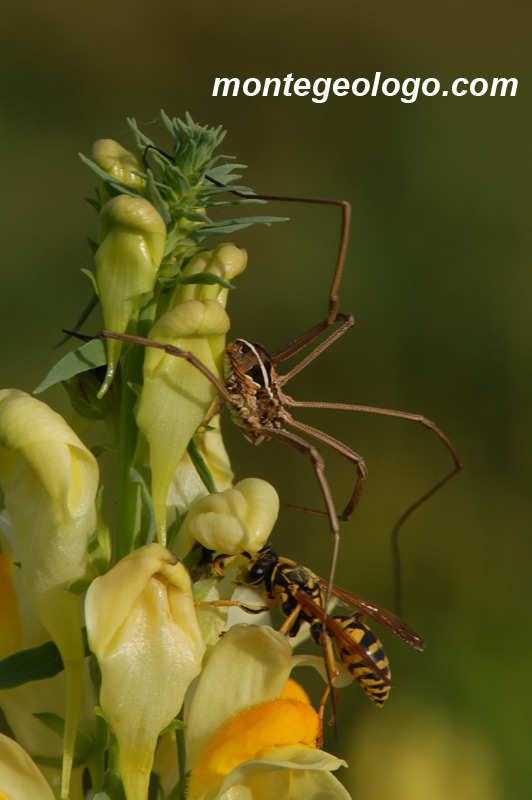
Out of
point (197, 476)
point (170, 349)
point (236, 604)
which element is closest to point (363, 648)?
point (236, 604)

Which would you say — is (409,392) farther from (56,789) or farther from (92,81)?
(56,789)

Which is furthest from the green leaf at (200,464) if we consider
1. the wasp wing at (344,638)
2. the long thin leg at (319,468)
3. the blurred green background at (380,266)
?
the blurred green background at (380,266)

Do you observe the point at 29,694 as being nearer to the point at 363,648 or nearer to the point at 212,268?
the point at 363,648

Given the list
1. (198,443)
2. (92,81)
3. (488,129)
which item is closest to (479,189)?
(488,129)

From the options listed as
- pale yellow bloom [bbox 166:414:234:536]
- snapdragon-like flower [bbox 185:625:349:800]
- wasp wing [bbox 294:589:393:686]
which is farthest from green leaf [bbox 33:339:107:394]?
wasp wing [bbox 294:589:393:686]

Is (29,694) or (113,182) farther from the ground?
(113,182)

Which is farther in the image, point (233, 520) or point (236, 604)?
point (236, 604)

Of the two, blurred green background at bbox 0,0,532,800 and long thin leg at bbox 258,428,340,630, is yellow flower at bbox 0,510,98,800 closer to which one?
long thin leg at bbox 258,428,340,630
